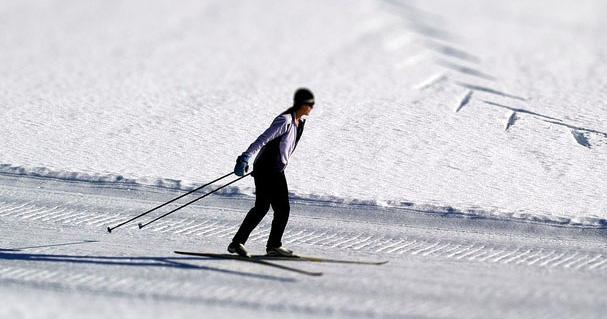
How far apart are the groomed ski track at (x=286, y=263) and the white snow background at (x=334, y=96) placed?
24.6 inches

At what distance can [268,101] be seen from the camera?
42.9 feet

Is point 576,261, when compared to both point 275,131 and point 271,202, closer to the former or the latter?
point 271,202

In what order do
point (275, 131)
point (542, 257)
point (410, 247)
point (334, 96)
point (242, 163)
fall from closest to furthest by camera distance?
point (242, 163), point (275, 131), point (542, 257), point (410, 247), point (334, 96)

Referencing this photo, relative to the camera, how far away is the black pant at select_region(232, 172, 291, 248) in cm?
681

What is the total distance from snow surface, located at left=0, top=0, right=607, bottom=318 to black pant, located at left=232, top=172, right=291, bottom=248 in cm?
36

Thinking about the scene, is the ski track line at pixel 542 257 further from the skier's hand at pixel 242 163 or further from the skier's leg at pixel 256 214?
the skier's hand at pixel 242 163

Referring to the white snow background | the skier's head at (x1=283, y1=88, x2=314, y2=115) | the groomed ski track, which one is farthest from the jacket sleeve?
the white snow background

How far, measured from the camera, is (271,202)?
22.6 ft

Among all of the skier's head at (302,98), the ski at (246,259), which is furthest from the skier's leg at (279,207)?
the skier's head at (302,98)

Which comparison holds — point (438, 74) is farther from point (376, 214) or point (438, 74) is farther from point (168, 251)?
point (168, 251)

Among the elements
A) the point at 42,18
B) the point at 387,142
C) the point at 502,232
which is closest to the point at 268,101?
the point at 387,142

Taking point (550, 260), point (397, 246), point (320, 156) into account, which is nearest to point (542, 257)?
point (550, 260)

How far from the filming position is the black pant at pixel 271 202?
681 cm

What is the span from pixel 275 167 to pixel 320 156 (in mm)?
3565
